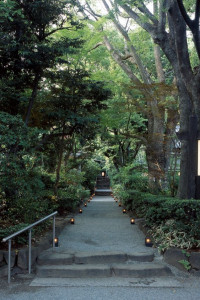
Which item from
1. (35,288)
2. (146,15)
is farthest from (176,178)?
(35,288)

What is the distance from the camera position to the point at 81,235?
7.27 m

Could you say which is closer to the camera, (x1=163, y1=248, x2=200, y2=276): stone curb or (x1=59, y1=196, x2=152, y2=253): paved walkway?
(x1=163, y1=248, x2=200, y2=276): stone curb

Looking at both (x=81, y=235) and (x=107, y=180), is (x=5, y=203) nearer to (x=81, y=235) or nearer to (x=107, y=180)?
(x=81, y=235)

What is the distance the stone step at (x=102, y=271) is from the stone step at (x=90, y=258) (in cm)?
25

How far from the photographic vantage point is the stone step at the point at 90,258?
16.3 ft

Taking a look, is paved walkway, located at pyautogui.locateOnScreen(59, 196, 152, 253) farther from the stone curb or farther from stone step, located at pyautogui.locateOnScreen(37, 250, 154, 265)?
the stone curb

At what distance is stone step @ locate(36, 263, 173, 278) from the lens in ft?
15.2

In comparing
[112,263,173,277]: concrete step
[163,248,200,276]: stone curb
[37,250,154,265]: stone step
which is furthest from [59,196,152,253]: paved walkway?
[112,263,173,277]: concrete step

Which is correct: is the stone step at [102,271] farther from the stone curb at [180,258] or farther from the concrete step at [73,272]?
the stone curb at [180,258]

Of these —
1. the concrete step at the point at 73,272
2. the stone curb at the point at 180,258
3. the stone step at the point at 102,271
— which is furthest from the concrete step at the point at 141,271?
the stone curb at the point at 180,258

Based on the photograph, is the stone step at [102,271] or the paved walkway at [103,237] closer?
the stone step at [102,271]

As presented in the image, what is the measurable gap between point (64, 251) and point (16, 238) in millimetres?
1003

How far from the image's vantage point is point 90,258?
16.6 feet

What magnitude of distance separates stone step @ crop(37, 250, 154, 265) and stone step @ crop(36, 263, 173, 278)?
0.81ft
